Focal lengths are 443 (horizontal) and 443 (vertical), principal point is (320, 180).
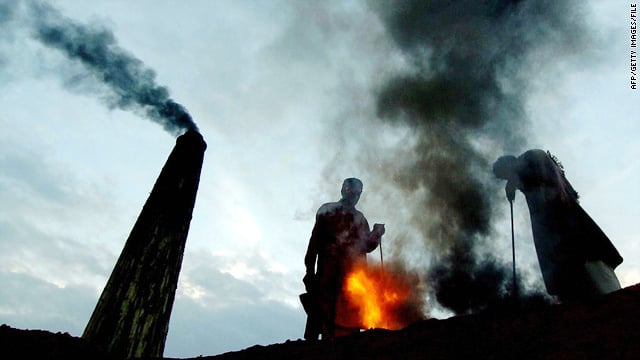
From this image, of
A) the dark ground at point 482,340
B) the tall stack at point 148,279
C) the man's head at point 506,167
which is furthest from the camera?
the man's head at point 506,167

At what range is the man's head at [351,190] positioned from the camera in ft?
29.2

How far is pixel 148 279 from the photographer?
15.3ft

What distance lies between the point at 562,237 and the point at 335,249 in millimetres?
3913

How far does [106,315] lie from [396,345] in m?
2.90

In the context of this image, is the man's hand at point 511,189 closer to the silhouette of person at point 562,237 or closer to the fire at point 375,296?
the silhouette of person at point 562,237

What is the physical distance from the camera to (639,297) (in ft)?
10.7

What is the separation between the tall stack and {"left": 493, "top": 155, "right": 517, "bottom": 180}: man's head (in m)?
4.74

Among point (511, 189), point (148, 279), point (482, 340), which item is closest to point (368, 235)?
point (511, 189)

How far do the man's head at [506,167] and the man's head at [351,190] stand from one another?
9.01 ft

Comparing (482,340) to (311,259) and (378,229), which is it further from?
(378,229)

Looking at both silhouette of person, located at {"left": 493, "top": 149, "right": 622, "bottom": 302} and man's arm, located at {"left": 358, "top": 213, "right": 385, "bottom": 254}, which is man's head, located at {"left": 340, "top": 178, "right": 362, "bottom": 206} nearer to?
man's arm, located at {"left": 358, "top": 213, "right": 385, "bottom": 254}

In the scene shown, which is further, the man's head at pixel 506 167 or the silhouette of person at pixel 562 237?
the man's head at pixel 506 167

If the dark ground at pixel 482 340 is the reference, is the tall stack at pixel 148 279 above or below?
above

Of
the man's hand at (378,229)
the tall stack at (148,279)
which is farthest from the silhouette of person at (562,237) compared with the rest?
the tall stack at (148,279)
